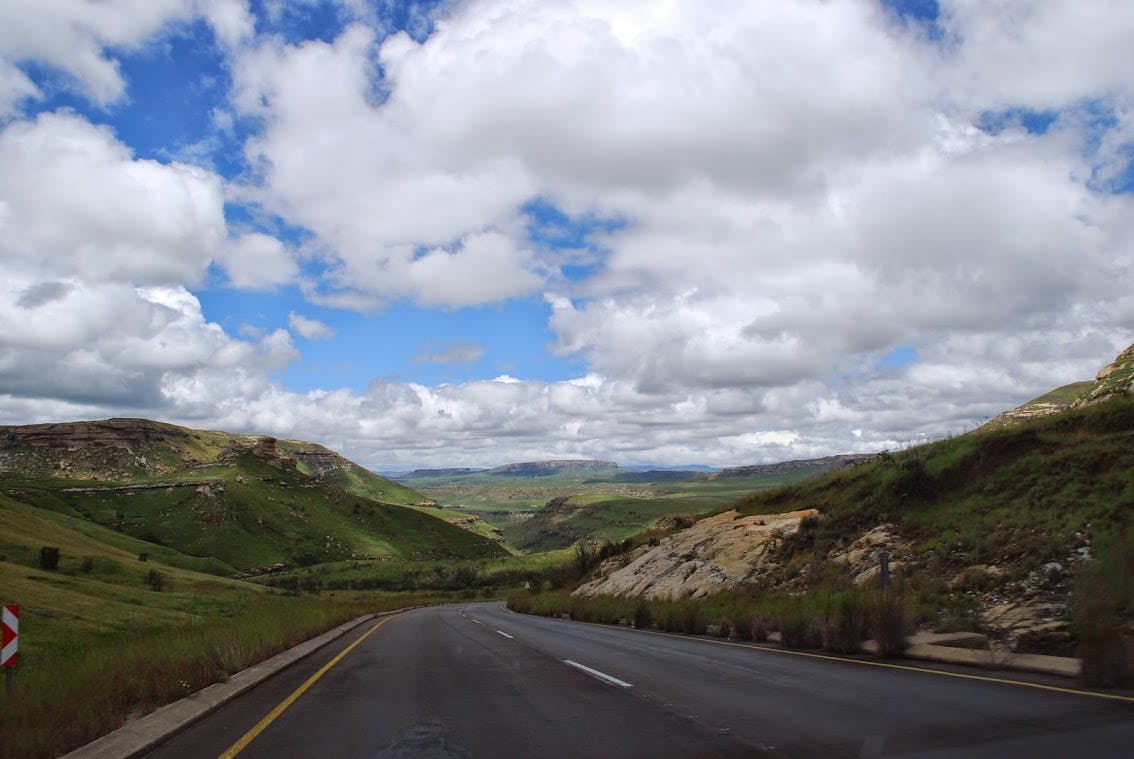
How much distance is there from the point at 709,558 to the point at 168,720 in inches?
1038

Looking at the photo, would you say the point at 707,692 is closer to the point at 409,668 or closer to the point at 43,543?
the point at 409,668

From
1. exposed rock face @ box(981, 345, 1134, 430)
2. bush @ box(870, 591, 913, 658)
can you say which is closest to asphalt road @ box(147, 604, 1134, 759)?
bush @ box(870, 591, 913, 658)

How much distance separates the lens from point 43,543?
56.8 m

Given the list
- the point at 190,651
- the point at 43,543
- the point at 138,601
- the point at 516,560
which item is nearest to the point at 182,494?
the point at 516,560

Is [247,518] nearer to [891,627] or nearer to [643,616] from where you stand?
[643,616]

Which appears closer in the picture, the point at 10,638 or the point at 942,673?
the point at 10,638

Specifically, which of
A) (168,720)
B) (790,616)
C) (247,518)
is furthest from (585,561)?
(247,518)

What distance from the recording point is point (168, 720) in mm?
9680

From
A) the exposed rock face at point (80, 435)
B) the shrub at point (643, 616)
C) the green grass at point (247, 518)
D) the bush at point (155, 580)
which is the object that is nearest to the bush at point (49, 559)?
the bush at point (155, 580)

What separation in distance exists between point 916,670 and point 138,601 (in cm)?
3715

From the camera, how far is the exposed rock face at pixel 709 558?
30453 millimetres

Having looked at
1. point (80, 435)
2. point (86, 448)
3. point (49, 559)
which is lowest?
point (49, 559)

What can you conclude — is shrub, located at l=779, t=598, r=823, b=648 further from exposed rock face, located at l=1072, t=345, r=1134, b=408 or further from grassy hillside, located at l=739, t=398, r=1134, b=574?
exposed rock face, located at l=1072, t=345, r=1134, b=408

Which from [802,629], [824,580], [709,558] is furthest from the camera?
[709,558]
